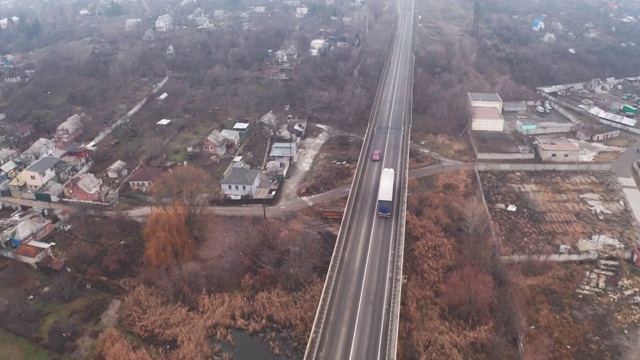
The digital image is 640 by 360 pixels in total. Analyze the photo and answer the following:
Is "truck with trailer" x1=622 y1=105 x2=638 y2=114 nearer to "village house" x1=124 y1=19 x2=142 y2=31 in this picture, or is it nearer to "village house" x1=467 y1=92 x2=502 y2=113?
"village house" x1=467 y1=92 x2=502 y2=113

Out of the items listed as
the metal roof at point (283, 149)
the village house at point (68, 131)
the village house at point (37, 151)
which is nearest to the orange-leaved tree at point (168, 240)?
the metal roof at point (283, 149)

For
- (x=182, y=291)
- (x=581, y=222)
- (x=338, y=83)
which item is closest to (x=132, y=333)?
(x=182, y=291)

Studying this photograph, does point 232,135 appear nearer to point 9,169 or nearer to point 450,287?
point 9,169

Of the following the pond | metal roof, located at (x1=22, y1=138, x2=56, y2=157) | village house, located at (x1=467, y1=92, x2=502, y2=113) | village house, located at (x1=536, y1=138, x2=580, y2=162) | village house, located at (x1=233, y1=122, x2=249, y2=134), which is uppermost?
metal roof, located at (x1=22, y1=138, x2=56, y2=157)

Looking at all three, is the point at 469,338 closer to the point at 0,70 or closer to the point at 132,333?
the point at 132,333

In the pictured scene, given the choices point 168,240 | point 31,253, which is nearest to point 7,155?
point 31,253

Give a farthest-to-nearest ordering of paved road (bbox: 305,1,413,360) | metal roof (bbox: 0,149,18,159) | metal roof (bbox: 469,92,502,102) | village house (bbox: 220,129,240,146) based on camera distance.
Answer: metal roof (bbox: 469,92,502,102) → village house (bbox: 220,129,240,146) → metal roof (bbox: 0,149,18,159) → paved road (bbox: 305,1,413,360)

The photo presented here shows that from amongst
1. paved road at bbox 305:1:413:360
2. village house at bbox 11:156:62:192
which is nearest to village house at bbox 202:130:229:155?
village house at bbox 11:156:62:192
